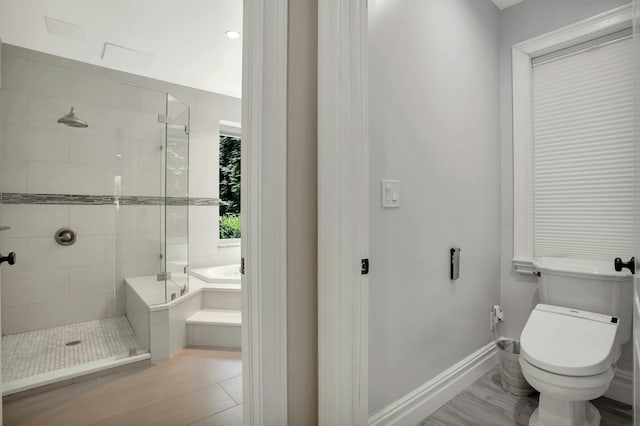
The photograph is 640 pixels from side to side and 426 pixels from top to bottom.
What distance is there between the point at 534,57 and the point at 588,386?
78.4 inches

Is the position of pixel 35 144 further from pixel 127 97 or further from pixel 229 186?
pixel 229 186

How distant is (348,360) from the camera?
114cm

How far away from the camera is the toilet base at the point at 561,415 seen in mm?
1416

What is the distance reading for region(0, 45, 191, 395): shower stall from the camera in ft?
8.50

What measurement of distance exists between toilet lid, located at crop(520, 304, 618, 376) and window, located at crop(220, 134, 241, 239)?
10.9 ft

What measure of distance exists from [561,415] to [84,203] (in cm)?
366

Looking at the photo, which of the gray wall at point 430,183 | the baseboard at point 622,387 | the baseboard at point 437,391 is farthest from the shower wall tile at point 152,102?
the baseboard at point 622,387

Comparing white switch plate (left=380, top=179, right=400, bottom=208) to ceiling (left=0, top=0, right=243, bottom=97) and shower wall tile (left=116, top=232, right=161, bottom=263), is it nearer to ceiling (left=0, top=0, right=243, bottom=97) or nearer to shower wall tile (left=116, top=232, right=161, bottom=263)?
ceiling (left=0, top=0, right=243, bottom=97)

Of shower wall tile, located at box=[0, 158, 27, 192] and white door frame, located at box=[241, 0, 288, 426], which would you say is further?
shower wall tile, located at box=[0, 158, 27, 192]

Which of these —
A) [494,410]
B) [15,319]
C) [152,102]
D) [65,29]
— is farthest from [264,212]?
[15,319]

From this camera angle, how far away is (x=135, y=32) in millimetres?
2336

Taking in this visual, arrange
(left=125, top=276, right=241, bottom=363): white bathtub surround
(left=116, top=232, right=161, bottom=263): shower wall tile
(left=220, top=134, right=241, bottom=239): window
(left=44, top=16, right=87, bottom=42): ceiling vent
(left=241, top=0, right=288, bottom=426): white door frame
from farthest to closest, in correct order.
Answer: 1. (left=220, top=134, right=241, bottom=239): window
2. (left=116, top=232, right=161, bottom=263): shower wall tile
3. (left=125, top=276, right=241, bottom=363): white bathtub surround
4. (left=44, top=16, right=87, bottom=42): ceiling vent
5. (left=241, top=0, right=288, bottom=426): white door frame

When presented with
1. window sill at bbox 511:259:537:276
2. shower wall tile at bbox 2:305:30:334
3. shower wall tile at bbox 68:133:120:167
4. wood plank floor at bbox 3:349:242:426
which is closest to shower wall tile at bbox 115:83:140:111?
shower wall tile at bbox 68:133:120:167

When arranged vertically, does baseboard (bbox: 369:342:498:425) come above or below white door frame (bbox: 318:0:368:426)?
below
